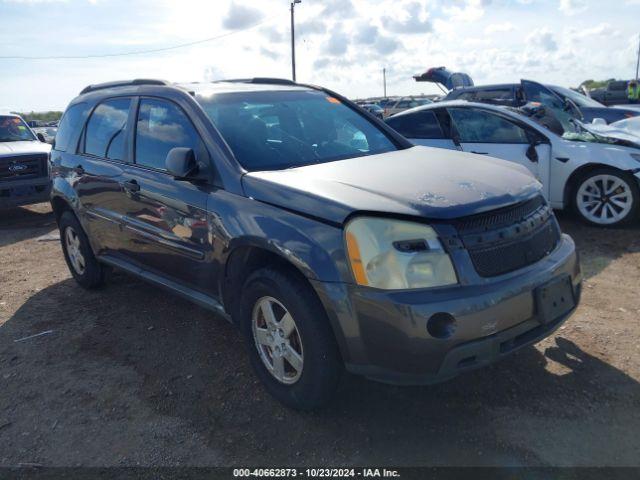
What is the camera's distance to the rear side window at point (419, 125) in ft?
24.0

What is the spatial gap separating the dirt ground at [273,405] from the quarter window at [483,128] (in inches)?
111

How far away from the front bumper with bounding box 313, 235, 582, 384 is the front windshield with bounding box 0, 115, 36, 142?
9414 mm

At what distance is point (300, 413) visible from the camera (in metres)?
3.06

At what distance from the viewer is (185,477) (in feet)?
8.66

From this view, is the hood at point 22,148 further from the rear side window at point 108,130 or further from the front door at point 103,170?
the rear side window at point 108,130

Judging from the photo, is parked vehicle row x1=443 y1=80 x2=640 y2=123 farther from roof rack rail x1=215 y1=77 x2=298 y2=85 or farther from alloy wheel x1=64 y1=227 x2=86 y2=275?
alloy wheel x1=64 y1=227 x2=86 y2=275

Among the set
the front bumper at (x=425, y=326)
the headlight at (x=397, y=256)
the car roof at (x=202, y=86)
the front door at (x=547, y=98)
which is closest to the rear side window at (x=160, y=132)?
the car roof at (x=202, y=86)

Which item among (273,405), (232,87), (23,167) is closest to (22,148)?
(23,167)

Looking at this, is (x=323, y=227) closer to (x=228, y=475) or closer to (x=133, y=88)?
(x=228, y=475)

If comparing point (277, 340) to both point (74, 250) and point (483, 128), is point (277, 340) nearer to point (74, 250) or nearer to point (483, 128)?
point (74, 250)

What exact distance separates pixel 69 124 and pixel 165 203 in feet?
7.32

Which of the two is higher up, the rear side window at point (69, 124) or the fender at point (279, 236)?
the rear side window at point (69, 124)

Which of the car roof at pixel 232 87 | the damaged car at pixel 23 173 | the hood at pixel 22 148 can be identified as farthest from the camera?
the hood at pixel 22 148

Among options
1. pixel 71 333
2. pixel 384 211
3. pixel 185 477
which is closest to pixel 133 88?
pixel 71 333
